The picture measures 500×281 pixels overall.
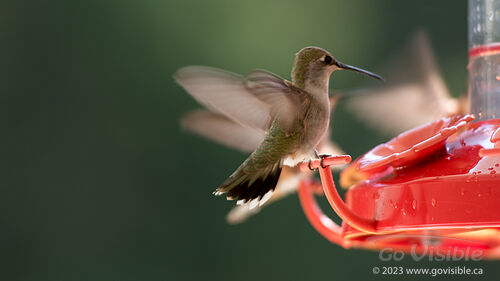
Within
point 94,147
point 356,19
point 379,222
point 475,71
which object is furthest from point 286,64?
point 379,222

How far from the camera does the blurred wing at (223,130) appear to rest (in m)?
2.53

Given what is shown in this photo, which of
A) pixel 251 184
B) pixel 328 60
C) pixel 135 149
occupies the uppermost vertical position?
pixel 328 60

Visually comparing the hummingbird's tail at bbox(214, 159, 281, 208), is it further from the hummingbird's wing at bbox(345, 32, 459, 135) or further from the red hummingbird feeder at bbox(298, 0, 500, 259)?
the hummingbird's wing at bbox(345, 32, 459, 135)

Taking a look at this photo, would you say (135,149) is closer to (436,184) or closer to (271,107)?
(271,107)

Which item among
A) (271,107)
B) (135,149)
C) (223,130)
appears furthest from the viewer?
(135,149)

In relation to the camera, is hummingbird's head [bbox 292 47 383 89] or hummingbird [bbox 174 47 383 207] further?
hummingbird's head [bbox 292 47 383 89]

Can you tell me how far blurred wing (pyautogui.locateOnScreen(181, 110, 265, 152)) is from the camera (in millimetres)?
2525

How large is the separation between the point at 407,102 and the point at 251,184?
36.6 inches

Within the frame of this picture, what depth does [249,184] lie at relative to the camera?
7.45 feet

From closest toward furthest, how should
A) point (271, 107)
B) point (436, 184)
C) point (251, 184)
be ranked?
point (436, 184) < point (271, 107) < point (251, 184)

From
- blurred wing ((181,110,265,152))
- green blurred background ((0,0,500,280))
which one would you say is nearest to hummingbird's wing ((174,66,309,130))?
blurred wing ((181,110,265,152))

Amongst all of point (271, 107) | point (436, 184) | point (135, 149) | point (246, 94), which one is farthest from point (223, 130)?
point (135, 149)

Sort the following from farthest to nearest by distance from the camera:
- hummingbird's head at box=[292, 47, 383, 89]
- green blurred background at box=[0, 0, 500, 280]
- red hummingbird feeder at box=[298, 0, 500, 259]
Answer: green blurred background at box=[0, 0, 500, 280], hummingbird's head at box=[292, 47, 383, 89], red hummingbird feeder at box=[298, 0, 500, 259]

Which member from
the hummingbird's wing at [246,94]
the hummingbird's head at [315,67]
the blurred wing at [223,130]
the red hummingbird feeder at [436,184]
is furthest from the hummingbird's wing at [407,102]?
the hummingbird's wing at [246,94]
